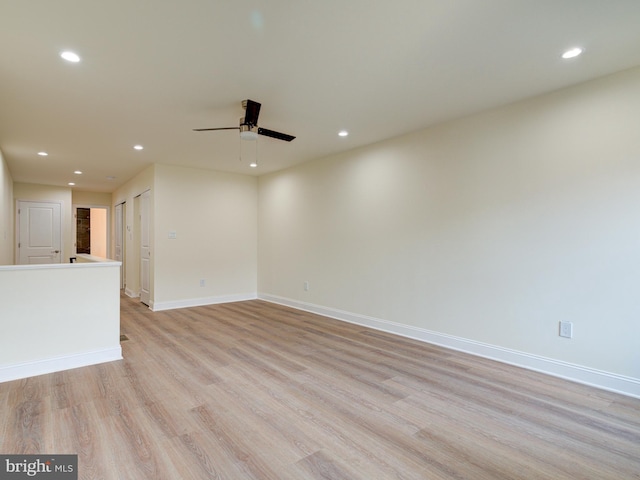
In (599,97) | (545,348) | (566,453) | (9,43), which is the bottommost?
(566,453)

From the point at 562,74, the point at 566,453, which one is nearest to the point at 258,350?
the point at 566,453

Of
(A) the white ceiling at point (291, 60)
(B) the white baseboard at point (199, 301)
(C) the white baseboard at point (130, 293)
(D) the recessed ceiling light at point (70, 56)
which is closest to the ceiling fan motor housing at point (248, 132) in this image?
(A) the white ceiling at point (291, 60)

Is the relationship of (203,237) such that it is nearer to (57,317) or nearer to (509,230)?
(57,317)

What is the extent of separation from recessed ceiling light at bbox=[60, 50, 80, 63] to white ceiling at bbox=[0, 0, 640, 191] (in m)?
0.05

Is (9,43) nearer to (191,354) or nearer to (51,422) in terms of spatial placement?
(51,422)

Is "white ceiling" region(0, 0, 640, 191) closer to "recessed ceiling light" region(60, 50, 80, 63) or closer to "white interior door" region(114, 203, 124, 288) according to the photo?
"recessed ceiling light" region(60, 50, 80, 63)

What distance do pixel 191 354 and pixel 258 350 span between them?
69 cm

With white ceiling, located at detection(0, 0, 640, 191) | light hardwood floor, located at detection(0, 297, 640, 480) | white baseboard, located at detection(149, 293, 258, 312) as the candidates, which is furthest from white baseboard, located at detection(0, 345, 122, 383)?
white ceiling, located at detection(0, 0, 640, 191)

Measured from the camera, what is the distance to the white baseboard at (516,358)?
102 inches

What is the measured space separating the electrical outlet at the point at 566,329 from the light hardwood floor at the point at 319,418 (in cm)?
40

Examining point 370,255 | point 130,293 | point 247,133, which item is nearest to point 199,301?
point 130,293

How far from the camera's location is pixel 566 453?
184 cm

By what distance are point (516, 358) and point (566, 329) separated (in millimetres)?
525

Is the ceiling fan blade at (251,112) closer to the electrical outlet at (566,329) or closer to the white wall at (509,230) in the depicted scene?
the white wall at (509,230)
